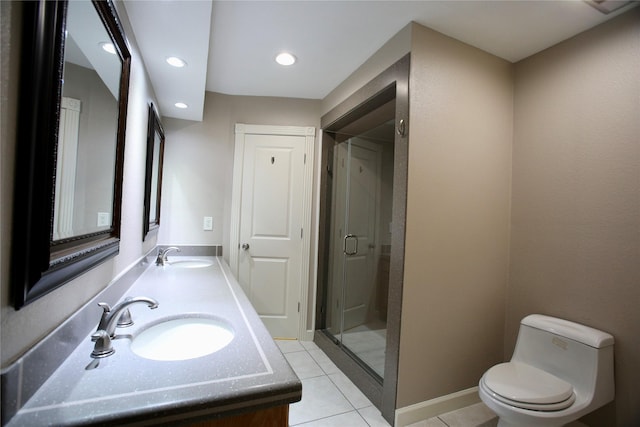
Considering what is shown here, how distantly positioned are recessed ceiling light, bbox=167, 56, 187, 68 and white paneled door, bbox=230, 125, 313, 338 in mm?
1094

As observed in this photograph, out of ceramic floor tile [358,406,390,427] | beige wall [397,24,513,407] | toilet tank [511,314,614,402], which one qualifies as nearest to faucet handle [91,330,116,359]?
beige wall [397,24,513,407]

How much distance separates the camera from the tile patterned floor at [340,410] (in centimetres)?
180

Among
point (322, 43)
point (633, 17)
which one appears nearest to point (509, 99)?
point (633, 17)

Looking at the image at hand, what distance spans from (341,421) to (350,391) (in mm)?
346

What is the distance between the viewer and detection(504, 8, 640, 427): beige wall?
1566 mm

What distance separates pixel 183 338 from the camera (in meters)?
1.19

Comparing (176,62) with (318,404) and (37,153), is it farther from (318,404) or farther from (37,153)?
(318,404)

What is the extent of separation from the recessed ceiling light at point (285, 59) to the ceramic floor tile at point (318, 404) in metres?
2.49

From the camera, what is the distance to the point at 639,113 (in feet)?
5.08

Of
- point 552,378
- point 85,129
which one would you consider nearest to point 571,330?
point 552,378

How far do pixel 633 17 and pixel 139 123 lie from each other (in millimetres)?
2813

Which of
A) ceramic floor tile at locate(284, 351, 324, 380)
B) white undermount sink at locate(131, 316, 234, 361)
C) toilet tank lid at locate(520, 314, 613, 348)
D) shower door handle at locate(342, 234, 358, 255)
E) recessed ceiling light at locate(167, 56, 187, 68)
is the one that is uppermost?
recessed ceiling light at locate(167, 56, 187, 68)

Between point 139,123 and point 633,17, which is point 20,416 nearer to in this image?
point 139,123

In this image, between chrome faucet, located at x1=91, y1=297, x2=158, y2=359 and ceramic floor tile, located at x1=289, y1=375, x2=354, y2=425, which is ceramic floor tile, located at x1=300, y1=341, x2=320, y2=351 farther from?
chrome faucet, located at x1=91, y1=297, x2=158, y2=359
